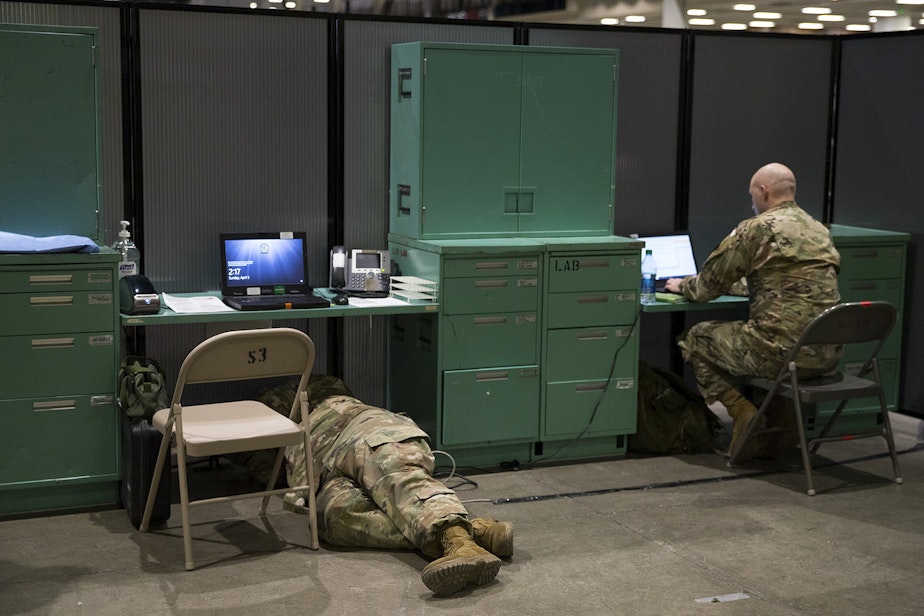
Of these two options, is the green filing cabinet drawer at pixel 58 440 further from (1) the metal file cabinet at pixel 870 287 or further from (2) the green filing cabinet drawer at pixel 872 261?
(2) the green filing cabinet drawer at pixel 872 261

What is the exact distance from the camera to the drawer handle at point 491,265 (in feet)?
17.2

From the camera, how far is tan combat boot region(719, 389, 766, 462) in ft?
18.1

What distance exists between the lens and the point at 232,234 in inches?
208

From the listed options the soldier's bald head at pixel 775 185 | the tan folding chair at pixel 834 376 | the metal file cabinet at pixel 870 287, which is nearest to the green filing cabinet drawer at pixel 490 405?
the tan folding chair at pixel 834 376

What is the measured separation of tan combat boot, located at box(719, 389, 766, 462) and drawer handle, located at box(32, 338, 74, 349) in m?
3.02

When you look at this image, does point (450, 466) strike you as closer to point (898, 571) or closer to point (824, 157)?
point (898, 571)

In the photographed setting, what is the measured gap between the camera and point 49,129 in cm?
473

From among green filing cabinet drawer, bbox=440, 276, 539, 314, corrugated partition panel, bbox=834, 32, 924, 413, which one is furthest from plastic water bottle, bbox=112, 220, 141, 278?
corrugated partition panel, bbox=834, 32, 924, 413

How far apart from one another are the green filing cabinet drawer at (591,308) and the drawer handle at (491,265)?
0.93ft

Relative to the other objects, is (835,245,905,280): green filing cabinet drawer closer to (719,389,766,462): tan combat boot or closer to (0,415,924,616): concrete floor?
(719,389,766,462): tan combat boot

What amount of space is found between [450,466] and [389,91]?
1.84 m

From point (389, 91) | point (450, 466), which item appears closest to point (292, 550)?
point (450, 466)

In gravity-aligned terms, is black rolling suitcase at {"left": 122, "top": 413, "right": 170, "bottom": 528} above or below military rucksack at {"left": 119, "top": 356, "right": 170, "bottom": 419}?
below

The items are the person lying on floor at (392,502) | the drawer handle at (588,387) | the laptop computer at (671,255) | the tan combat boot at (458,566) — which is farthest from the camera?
the laptop computer at (671,255)
